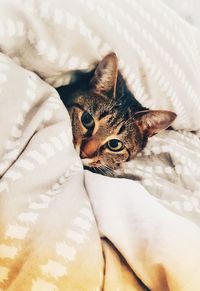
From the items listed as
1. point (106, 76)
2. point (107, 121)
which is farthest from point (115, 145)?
point (106, 76)

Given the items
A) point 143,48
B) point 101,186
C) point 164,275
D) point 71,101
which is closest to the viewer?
point 164,275

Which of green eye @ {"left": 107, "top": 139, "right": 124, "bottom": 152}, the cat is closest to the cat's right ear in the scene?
the cat

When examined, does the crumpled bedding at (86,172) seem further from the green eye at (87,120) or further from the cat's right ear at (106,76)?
the green eye at (87,120)

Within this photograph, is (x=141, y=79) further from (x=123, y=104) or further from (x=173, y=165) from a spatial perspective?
(x=173, y=165)

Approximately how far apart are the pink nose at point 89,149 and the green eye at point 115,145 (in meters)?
0.06

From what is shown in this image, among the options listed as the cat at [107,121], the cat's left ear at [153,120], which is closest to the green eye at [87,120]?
the cat at [107,121]

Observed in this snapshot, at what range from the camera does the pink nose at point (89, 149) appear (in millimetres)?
903

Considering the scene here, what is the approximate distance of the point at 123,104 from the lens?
973 millimetres

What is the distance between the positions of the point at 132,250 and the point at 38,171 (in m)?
0.20

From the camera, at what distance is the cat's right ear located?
82 centimetres

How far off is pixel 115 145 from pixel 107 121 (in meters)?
0.07

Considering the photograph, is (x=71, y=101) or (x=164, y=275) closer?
(x=164, y=275)

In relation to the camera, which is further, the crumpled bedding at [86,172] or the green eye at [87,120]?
the green eye at [87,120]

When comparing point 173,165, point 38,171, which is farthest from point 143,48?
point 38,171
